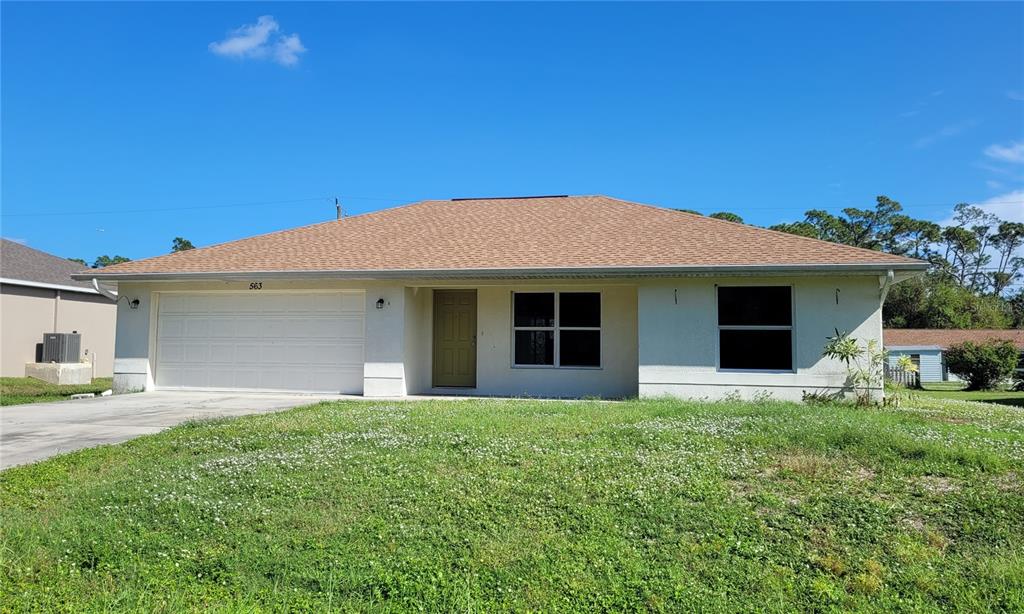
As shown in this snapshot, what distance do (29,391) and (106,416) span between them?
6.96 meters

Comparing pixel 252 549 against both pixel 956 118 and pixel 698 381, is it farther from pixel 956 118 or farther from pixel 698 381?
pixel 956 118

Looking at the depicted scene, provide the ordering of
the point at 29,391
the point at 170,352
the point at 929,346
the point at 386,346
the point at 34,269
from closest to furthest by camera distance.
A: the point at 386,346 < the point at 170,352 < the point at 29,391 < the point at 34,269 < the point at 929,346

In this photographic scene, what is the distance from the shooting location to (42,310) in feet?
63.5

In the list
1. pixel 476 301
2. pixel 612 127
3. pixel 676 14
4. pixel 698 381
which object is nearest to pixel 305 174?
pixel 612 127

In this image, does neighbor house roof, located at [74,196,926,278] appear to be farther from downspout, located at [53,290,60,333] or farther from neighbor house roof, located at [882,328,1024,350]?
neighbor house roof, located at [882,328,1024,350]

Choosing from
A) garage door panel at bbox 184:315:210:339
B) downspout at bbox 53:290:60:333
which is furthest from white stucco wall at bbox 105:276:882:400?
downspout at bbox 53:290:60:333

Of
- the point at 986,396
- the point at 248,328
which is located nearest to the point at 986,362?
the point at 986,396

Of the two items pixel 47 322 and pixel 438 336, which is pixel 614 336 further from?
pixel 47 322

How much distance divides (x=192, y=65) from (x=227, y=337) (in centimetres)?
781

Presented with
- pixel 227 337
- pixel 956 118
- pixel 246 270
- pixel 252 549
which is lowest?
pixel 252 549

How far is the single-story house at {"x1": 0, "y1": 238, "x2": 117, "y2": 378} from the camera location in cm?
1828

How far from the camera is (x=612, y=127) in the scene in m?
19.6

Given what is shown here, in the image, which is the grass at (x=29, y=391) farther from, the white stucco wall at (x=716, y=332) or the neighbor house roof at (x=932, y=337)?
the neighbor house roof at (x=932, y=337)

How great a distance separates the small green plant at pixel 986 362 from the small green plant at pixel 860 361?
19.6 metres
